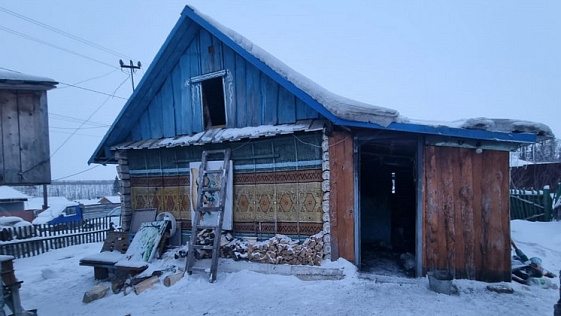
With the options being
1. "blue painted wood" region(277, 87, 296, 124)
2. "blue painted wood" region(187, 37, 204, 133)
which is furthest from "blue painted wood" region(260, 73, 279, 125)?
"blue painted wood" region(187, 37, 204, 133)

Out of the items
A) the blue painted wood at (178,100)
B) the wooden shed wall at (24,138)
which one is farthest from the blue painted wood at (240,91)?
the wooden shed wall at (24,138)

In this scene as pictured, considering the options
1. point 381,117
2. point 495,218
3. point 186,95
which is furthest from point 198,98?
point 495,218

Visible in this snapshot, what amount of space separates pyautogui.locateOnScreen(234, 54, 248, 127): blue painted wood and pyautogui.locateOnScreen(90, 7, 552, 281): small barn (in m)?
0.03

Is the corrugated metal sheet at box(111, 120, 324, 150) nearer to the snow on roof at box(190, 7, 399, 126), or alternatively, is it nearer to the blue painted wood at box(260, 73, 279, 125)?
the blue painted wood at box(260, 73, 279, 125)

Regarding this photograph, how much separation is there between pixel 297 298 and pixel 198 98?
5.78 m

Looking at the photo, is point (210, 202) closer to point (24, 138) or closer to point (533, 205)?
point (24, 138)

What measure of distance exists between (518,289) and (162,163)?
9.02m

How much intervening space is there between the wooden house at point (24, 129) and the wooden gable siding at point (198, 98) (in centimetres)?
370

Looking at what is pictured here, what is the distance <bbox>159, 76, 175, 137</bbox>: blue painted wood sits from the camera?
28.6 feet

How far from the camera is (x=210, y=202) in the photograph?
786 centimetres

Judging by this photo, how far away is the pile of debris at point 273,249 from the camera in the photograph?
6316 mm

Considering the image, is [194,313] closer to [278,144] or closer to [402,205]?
[278,144]

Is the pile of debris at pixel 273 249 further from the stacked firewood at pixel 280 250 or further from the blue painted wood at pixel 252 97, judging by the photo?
the blue painted wood at pixel 252 97

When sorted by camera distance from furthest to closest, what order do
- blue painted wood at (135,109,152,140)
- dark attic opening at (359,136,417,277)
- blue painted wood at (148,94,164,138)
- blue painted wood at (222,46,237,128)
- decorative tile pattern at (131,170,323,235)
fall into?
dark attic opening at (359,136,417,277)
blue painted wood at (135,109,152,140)
blue painted wood at (148,94,164,138)
blue painted wood at (222,46,237,128)
decorative tile pattern at (131,170,323,235)
